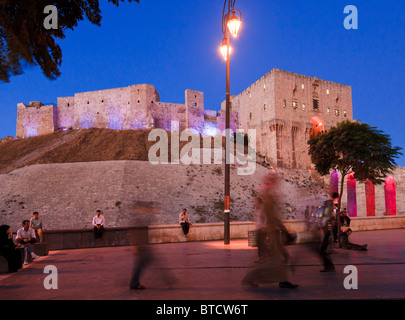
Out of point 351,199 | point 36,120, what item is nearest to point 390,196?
point 351,199

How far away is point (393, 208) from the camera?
2752cm

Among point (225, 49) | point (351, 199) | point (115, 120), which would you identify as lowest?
point (351, 199)

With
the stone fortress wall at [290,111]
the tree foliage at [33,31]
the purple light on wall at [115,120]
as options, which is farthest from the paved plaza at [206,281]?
the purple light on wall at [115,120]

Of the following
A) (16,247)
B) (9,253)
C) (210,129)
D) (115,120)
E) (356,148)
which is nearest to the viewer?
(9,253)

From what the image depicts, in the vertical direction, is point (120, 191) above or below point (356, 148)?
below

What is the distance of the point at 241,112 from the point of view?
6600 centimetres

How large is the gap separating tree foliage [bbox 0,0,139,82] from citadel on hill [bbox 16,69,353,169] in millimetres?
50438

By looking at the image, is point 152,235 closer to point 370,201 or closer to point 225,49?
point 225,49

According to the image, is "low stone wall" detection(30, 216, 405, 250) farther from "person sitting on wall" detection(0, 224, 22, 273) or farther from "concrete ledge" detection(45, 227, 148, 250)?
"person sitting on wall" detection(0, 224, 22, 273)

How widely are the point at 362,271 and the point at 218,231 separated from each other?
9.27 metres

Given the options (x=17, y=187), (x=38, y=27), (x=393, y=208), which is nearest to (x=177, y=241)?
(x=38, y=27)

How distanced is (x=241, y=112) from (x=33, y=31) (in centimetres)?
6356

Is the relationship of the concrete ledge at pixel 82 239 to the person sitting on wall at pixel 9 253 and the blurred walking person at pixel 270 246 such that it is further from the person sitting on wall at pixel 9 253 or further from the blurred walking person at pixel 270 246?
the blurred walking person at pixel 270 246
